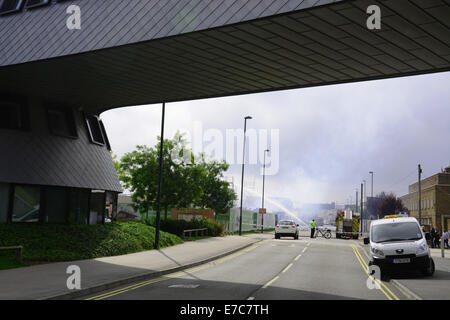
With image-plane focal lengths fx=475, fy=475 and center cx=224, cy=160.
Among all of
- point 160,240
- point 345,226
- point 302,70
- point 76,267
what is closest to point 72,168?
point 160,240

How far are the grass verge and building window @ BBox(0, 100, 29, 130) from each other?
187 inches

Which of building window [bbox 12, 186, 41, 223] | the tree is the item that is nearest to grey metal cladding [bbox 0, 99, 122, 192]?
building window [bbox 12, 186, 41, 223]

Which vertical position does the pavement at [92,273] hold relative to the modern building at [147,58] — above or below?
below

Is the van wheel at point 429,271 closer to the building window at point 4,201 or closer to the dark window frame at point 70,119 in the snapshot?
the building window at point 4,201

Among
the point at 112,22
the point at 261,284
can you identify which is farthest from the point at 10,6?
the point at 261,284

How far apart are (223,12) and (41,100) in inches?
556

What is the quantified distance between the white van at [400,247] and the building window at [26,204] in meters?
15.0

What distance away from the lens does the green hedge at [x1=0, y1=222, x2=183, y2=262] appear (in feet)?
57.9

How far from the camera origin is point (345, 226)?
1897 inches

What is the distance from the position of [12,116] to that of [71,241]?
6.93 meters

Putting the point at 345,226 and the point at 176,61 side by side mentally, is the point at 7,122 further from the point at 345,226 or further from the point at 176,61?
the point at 345,226

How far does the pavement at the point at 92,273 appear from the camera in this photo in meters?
10.8

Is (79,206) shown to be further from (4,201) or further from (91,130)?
(91,130)

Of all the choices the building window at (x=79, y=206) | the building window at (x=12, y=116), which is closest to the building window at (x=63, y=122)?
the building window at (x=12, y=116)
